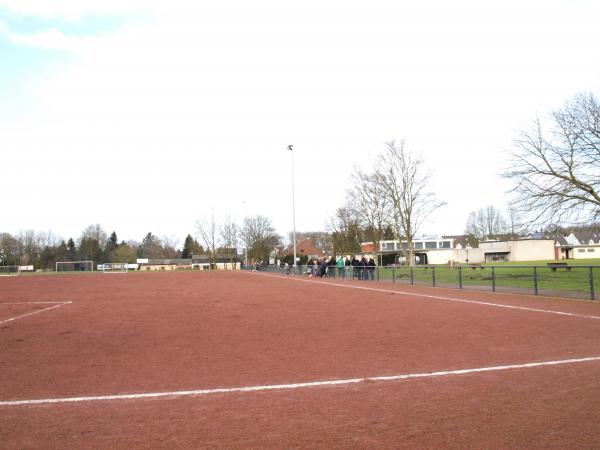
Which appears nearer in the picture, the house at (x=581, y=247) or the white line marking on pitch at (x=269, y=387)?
the white line marking on pitch at (x=269, y=387)

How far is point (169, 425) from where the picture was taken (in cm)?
476

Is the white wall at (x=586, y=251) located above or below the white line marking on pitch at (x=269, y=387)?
above

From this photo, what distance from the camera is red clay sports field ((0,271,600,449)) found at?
4.46m

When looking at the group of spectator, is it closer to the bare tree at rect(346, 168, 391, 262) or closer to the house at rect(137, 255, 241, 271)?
the bare tree at rect(346, 168, 391, 262)

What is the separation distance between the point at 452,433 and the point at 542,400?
1.66 m

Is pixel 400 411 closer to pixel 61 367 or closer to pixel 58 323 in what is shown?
pixel 61 367

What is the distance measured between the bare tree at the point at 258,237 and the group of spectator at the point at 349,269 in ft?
188

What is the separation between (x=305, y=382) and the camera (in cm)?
641

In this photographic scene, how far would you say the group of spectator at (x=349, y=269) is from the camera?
32.4m

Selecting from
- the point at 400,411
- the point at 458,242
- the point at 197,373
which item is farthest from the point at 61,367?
the point at 458,242

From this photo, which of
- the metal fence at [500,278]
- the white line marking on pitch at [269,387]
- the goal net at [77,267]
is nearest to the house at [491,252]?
the metal fence at [500,278]

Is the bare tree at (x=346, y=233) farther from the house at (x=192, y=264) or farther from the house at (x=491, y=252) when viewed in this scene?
the house at (x=192, y=264)

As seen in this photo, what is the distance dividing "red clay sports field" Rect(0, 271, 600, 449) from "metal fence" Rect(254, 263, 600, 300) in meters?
5.81

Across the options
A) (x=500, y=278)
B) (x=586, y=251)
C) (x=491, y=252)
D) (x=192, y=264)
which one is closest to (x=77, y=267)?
(x=192, y=264)
